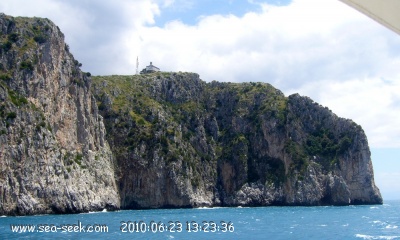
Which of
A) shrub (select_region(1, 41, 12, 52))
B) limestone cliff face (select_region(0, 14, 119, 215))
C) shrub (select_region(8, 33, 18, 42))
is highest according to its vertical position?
shrub (select_region(8, 33, 18, 42))

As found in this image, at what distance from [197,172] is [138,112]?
1622 centimetres

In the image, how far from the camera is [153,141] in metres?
91.4

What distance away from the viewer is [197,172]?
9788 cm

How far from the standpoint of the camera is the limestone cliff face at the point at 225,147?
8981cm

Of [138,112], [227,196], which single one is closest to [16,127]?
[138,112]

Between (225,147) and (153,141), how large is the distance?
64.6ft

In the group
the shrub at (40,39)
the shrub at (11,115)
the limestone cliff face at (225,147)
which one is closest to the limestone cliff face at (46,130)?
the shrub at (40,39)

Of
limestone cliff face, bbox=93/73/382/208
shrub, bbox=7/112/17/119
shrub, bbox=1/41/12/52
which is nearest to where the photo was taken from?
shrub, bbox=7/112/17/119

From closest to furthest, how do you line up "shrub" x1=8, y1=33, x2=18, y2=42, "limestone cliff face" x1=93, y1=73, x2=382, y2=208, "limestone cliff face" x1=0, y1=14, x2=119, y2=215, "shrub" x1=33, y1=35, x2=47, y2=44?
"limestone cliff face" x1=0, y1=14, x2=119, y2=215, "shrub" x1=8, y1=33, x2=18, y2=42, "shrub" x1=33, y1=35, x2=47, y2=44, "limestone cliff face" x1=93, y1=73, x2=382, y2=208

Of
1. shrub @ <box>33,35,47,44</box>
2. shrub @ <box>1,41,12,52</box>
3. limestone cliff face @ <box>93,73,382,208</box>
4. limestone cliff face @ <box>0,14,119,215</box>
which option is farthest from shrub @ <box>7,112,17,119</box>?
limestone cliff face @ <box>93,73,382,208</box>

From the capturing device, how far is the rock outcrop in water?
207ft

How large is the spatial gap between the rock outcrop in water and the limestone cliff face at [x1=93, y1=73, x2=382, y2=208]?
0.21m

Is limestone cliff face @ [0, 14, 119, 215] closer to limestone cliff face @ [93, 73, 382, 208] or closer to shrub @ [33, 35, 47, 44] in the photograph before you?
shrub @ [33, 35, 47, 44]

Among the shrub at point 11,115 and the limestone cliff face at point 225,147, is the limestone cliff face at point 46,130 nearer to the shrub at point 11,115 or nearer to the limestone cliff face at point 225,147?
the shrub at point 11,115
